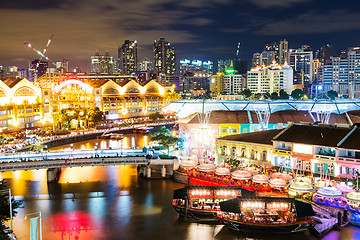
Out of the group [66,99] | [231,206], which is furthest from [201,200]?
[66,99]

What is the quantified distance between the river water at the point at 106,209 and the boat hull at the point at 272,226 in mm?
349

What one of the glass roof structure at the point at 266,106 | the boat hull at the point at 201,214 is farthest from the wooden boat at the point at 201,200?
the glass roof structure at the point at 266,106

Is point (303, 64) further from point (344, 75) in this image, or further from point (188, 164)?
point (188, 164)

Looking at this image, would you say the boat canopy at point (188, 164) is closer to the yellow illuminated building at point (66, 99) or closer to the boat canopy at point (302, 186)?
the boat canopy at point (302, 186)

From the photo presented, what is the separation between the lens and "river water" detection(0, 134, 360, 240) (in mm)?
25500

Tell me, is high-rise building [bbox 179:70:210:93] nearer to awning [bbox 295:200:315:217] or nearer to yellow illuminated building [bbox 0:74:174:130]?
yellow illuminated building [bbox 0:74:174:130]

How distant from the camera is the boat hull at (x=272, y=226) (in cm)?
2492

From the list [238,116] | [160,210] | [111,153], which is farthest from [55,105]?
[160,210]

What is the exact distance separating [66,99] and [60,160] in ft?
142

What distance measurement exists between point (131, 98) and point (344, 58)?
76.4 m

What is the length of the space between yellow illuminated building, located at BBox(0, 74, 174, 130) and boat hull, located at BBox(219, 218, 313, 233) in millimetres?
47724

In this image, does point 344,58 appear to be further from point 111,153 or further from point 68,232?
point 68,232

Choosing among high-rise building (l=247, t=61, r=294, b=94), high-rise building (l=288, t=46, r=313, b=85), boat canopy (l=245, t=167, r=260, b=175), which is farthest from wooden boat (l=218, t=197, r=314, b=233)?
high-rise building (l=288, t=46, r=313, b=85)

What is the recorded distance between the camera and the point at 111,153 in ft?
139
